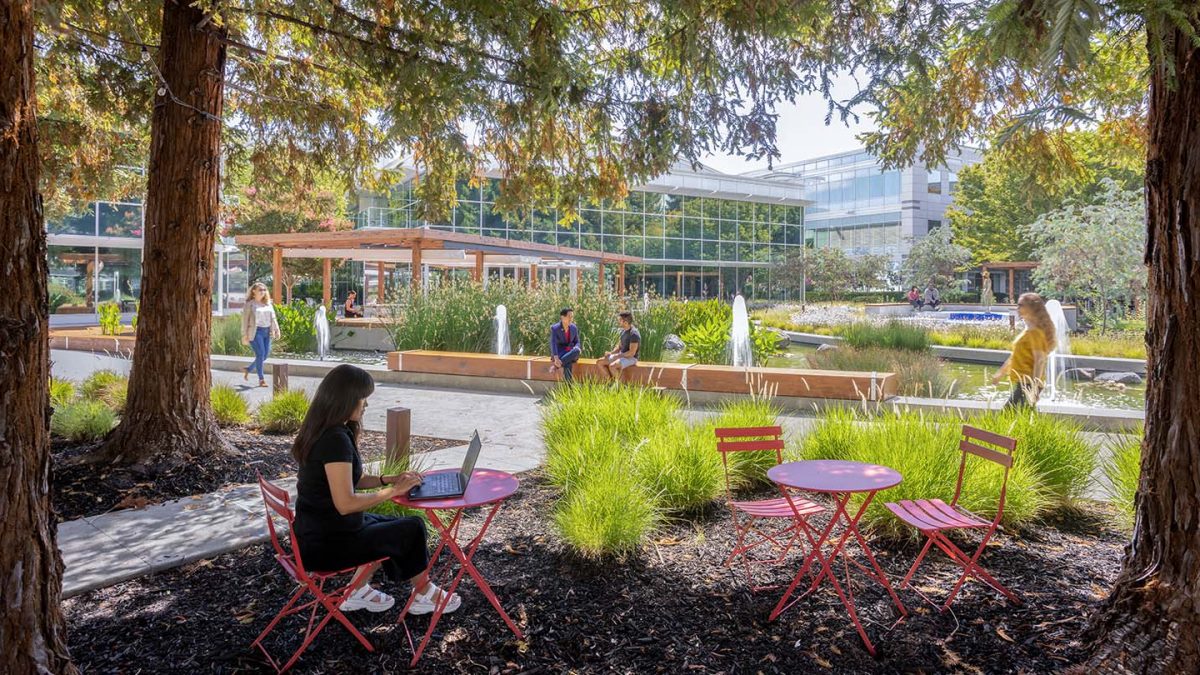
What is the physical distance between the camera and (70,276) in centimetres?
2738

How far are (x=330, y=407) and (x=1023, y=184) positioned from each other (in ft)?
17.7

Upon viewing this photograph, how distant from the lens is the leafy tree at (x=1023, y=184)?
6.36m

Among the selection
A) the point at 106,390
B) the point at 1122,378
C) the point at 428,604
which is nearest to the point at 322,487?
the point at 428,604

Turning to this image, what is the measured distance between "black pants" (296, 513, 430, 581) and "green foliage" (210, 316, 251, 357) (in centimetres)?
1485

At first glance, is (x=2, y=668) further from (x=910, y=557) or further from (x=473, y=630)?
(x=910, y=557)

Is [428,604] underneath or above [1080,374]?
underneath

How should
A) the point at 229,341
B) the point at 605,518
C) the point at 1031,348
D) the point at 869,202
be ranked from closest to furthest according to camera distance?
the point at 605,518, the point at 1031,348, the point at 229,341, the point at 869,202

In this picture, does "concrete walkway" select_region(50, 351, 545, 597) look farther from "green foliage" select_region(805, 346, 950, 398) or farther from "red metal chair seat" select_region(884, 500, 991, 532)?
"green foliage" select_region(805, 346, 950, 398)

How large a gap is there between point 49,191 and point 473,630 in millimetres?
8418

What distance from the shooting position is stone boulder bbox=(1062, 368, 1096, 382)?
1402 centimetres

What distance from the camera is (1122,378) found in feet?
44.8

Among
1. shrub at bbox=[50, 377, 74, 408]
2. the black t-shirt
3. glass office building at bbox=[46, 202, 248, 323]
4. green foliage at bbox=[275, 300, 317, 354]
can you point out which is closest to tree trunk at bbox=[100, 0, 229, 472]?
shrub at bbox=[50, 377, 74, 408]

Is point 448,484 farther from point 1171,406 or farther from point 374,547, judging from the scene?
point 1171,406

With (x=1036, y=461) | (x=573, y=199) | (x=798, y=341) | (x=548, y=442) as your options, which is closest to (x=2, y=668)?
(x=548, y=442)
